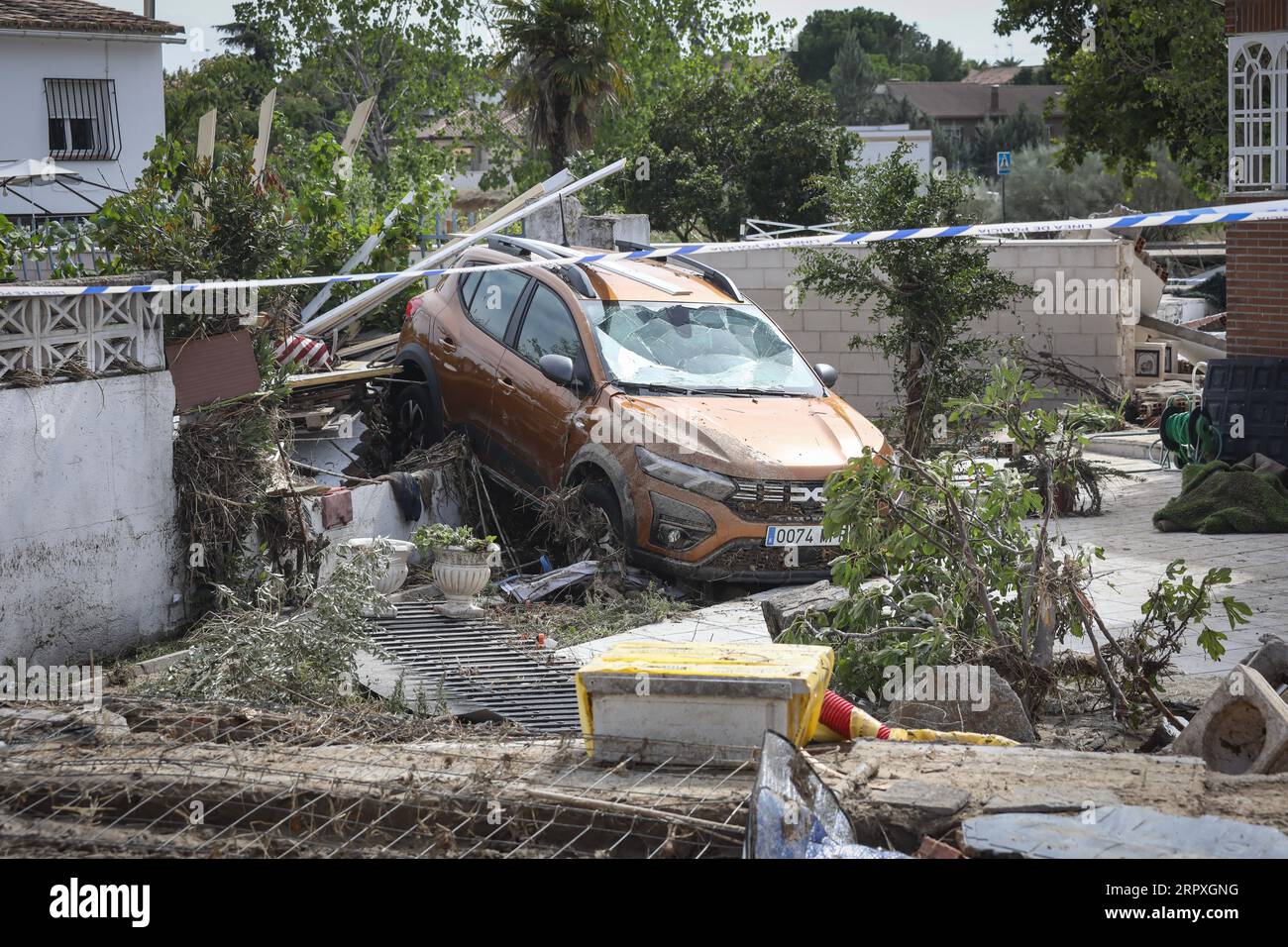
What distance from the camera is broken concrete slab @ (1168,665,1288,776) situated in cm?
534

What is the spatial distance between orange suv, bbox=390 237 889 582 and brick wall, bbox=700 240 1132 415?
6.39 meters

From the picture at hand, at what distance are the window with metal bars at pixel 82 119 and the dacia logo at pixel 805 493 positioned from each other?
26.2 metres

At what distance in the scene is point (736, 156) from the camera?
2875 cm

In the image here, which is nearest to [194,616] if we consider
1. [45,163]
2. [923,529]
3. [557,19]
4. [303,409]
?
[303,409]

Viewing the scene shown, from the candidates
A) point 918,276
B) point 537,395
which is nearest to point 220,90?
point 918,276

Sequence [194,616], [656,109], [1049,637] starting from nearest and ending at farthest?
[1049,637], [194,616], [656,109]

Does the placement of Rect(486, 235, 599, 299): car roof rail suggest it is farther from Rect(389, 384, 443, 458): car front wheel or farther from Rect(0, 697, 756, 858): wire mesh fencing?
Rect(0, 697, 756, 858): wire mesh fencing

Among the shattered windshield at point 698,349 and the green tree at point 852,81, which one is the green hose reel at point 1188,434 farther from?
the green tree at point 852,81

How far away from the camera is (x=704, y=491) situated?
29.9ft

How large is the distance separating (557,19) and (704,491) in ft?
63.2

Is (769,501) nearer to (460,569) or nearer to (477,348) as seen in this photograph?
(460,569)

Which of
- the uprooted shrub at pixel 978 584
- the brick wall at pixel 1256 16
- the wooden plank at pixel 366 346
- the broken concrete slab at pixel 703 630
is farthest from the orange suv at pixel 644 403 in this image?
the brick wall at pixel 1256 16

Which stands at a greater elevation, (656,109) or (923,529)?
(656,109)
